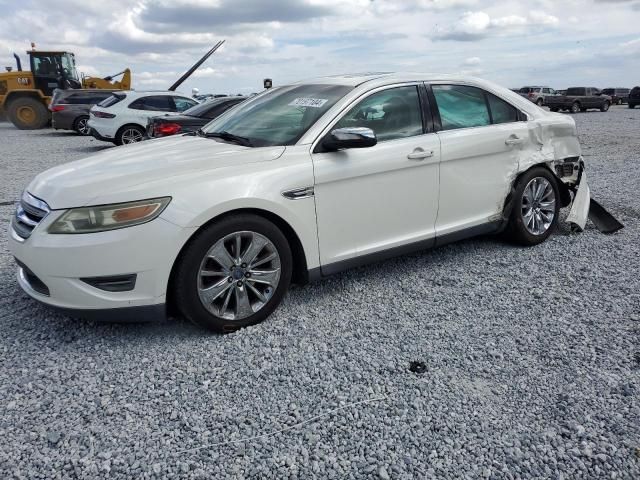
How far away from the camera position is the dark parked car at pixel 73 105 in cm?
1736

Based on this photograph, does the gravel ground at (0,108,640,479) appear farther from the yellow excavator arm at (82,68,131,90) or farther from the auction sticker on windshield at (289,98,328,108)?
the yellow excavator arm at (82,68,131,90)

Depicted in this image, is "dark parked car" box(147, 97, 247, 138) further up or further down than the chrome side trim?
further up

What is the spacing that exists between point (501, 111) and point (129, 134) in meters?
10.9

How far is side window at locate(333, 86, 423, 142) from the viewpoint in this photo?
3695 millimetres

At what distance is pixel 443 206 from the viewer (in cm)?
409

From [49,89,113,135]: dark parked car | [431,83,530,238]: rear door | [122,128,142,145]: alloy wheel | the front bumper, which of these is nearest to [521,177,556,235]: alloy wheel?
[431,83,530,238]: rear door

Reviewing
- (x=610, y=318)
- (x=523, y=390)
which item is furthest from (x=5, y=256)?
(x=610, y=318)

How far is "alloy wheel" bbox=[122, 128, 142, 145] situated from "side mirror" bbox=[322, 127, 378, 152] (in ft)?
35.6

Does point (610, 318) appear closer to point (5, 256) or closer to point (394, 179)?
point (394, 179)

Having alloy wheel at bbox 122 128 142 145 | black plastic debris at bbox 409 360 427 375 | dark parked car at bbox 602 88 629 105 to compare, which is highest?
dark parked car at bbox 602 88 629 105

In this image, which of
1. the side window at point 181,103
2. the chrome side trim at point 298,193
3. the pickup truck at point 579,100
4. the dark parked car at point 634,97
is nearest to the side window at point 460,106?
the chrome side trim at point 298,193

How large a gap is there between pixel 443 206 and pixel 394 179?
59 centimetres

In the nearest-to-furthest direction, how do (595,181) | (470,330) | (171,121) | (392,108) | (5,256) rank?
1. (470,330)
2. (392,108)
3. (5,256)
4. (595,181)
5. (171,121)

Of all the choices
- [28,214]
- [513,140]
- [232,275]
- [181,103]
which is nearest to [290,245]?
[232,275]
